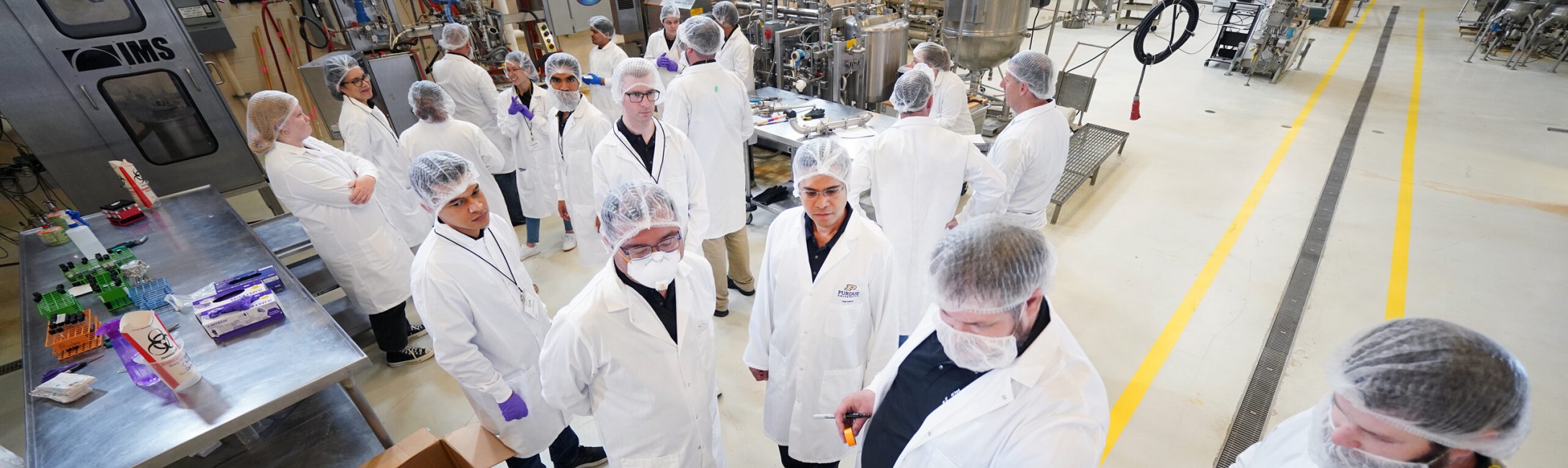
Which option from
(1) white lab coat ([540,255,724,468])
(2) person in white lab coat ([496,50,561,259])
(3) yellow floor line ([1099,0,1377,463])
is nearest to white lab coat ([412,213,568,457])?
(1) white lab coat ([540,255,724,468])

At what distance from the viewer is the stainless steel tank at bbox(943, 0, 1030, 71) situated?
4.96 metres

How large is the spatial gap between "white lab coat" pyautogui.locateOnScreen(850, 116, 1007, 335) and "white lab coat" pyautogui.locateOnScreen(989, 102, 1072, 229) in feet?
0.45

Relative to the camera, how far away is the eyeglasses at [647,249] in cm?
142

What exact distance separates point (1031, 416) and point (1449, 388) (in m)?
0.58

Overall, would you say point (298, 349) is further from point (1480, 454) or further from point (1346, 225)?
point (1346, 225)

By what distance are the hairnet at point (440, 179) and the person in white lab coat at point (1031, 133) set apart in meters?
2.11

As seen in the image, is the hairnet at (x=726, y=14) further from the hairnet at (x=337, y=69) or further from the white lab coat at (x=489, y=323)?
the white lab coat at (x=489, y=323)

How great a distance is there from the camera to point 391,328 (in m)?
2.82

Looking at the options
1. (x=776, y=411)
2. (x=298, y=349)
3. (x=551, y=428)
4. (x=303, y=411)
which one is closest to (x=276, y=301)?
(x=298, y=349)

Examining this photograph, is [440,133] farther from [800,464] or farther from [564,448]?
[800,464]

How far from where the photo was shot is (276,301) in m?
Result: 2.04

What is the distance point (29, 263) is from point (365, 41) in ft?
8.36

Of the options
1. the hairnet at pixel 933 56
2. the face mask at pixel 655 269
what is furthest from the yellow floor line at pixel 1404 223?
the face mask at pixel 655 269

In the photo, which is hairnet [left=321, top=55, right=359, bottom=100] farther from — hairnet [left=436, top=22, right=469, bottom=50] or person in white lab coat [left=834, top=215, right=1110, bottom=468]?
person in white lab coat [left=834, top=215, right=1110, bottom=468]
